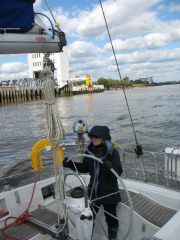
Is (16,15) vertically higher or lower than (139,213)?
higher

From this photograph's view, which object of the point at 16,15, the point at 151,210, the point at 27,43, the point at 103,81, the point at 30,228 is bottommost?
the point at 30,228

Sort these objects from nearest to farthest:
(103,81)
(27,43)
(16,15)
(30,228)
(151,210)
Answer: (27,43) → (16,15) → (30,228) → (151,210) → (103,81)

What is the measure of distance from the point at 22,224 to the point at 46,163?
6.91 metres

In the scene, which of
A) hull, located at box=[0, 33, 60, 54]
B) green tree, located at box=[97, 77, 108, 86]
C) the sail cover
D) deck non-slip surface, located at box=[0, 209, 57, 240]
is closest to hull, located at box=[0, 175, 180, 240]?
deck non-slip surface, located at box=[0, 209, 57, 240]

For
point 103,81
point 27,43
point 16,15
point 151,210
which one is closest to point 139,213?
point 151,210

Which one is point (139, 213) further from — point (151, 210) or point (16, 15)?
point (16, 15)

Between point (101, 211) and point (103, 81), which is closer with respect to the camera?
point (101, 211)

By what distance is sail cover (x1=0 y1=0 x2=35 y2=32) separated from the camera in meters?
2.52

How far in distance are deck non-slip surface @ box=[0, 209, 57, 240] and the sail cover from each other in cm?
276

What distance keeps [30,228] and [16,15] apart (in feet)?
9.69

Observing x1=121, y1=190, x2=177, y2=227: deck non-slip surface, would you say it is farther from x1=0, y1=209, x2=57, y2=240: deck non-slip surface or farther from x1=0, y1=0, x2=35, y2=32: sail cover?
x1=0, y1=0, x2=35, y2=32: sail cover

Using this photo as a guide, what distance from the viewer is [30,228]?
3350 millimetres

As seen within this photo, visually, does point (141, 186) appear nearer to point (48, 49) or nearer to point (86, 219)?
point (86, 219)

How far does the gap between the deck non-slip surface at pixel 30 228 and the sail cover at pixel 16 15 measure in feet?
9.06
